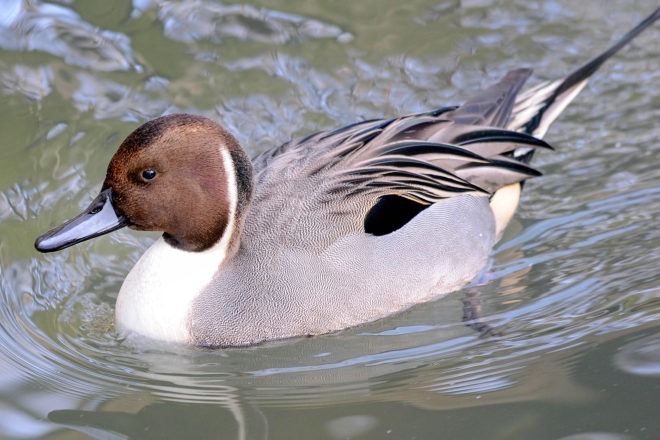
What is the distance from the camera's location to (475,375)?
3744 mm

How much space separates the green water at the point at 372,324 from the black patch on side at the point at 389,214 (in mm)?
414

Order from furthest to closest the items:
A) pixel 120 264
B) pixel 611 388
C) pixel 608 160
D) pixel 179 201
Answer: pixel 608 160 < pixel 120 264 < pixel 179 201 < pixel 611 388

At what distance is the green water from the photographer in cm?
355

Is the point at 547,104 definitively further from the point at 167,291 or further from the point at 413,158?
the point at 167,291

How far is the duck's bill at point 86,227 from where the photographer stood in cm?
386

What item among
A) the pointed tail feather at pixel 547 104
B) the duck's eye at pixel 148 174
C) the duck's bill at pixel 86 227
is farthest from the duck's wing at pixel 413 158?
the duck's bill at pixel 86 227

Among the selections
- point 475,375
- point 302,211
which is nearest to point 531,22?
point 302,211

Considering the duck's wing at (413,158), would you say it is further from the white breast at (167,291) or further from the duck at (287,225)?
the white breast at (167,291)

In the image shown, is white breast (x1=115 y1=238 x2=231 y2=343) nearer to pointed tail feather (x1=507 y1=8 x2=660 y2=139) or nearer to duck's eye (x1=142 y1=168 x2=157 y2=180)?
duck's eye (x1=142 y1=168 x2=157 y2=180)

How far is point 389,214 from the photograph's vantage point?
4395 millimetres

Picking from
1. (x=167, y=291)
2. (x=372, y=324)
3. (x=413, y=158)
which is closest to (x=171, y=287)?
(x=167, y=291)

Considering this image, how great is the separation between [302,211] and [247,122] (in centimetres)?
191

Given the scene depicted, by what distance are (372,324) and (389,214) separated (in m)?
0.49

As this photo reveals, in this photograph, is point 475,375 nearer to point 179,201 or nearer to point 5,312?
point 179,201
